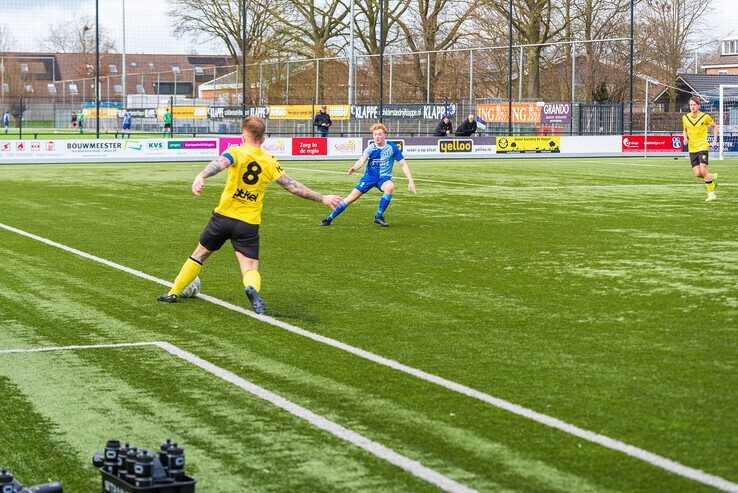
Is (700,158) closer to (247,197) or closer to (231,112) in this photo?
(247,197)

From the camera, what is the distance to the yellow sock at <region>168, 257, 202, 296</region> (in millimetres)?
10375

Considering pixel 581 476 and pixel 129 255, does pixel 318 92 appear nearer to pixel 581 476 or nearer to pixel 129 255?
pixel 129 255

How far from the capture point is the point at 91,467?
5.62 m

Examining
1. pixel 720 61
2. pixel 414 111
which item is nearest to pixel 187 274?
pixel 414 111

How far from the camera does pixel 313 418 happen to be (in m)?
6.47

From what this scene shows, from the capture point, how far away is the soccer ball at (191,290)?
35.1 ft

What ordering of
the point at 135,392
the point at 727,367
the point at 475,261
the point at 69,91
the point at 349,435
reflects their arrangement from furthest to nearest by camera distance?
1. the point at 69,91
2. the point at 475,261
3. the point at 727,367
4. the point at 135,392
5. the point at 349,435

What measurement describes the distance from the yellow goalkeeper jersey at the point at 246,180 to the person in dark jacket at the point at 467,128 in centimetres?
3472

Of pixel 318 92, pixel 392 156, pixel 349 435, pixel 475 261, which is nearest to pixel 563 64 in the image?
pixel 318 92

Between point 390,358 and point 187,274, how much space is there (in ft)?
9.92

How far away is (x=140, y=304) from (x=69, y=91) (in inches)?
3297

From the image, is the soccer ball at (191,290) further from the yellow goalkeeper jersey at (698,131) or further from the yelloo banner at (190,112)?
the yelloo banner at (190,112)

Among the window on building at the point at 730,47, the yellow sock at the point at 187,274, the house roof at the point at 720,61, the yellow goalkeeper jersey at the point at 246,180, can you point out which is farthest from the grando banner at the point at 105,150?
the window on building at the point at 730,47

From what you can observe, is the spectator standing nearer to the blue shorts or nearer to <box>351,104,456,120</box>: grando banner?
<box>351,104,456,120</box>: grando banner
